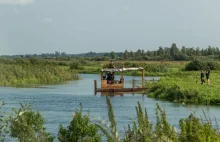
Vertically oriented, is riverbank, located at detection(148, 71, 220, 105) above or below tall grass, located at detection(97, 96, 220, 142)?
below

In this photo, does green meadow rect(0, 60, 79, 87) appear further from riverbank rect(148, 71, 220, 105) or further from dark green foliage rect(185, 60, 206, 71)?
dark green foliage rect(185, 60, 206, 71)

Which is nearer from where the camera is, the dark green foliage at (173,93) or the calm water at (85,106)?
the calm water at (85,106)

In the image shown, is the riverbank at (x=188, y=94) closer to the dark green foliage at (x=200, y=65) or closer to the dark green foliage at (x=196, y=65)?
the dark green foliage at (x=196, y=65)

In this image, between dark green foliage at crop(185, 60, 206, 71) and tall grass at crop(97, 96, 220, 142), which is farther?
dark green foliage at crop(185, 60, 206, 71)

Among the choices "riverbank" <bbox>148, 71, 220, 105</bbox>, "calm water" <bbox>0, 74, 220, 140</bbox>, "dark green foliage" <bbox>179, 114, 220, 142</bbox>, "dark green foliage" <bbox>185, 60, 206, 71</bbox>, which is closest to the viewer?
"dark green foliage" <bbox>179, 114, 220, 142</bbox>

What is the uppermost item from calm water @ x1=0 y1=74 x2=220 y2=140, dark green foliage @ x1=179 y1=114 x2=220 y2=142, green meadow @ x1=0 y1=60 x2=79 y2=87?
dark green foliage @ x1=179 y1=114 x2=220 y2=142

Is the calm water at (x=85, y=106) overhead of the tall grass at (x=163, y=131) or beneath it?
beneath

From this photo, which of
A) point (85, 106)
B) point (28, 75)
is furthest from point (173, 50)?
point (85, 106)

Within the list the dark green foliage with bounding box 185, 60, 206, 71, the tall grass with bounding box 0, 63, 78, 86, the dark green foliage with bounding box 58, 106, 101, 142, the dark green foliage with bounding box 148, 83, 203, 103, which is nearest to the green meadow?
the tall grass with bounding box 0, 63, 78, 86

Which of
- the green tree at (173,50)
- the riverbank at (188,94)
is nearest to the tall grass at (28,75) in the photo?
the riverbank at (188,94)

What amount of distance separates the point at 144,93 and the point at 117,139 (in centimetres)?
3941

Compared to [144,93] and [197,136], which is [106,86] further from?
[197,136]

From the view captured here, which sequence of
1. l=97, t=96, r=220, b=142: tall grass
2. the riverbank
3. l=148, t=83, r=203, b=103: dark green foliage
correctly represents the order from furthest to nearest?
1. l=148, t=83, r=203, b=103: dark green foliage
2. the riverbank
3. l=97, t=96, r=220, b=142: tall grass

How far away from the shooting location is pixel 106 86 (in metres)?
42.1
